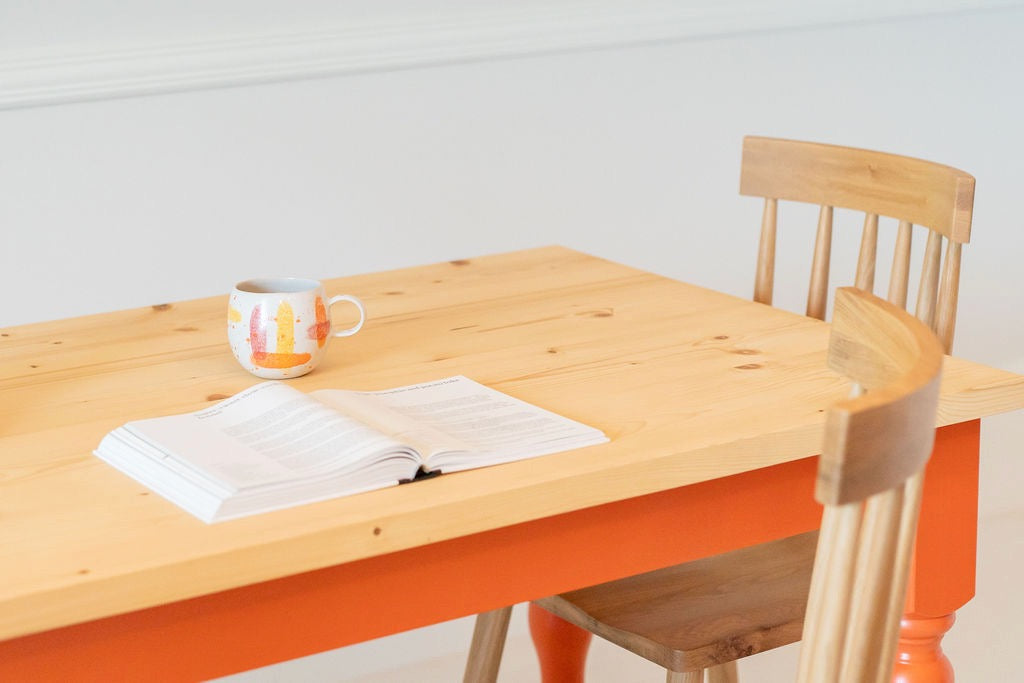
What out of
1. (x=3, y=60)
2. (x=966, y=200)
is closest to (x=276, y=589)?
(x=966, y=200)

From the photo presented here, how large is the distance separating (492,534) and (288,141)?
54.3 inches

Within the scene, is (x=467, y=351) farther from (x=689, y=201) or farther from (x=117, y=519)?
(x=689, y=201)

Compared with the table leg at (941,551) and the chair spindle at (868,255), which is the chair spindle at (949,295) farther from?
the table leg at (941,551)

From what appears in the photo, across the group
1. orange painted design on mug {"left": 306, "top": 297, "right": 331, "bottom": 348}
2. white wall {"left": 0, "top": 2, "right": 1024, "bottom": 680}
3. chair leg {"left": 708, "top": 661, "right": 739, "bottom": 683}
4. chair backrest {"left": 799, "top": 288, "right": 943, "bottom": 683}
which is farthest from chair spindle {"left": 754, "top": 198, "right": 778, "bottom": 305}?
chair backrest {"left": 799, "top": 288, "right": 943, "bottom": 683}

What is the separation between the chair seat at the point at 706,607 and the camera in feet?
4.38

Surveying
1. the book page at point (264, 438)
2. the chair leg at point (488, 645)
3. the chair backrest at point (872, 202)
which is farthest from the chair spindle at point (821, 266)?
the book page at point (264, 438)

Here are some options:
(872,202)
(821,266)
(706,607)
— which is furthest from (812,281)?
(706,607)

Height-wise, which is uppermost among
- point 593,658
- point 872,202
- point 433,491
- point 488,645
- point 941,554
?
point 872,202

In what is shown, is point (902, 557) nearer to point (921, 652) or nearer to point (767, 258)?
point (921, 652)

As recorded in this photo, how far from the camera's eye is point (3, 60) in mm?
1959

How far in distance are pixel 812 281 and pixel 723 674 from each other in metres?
0.52

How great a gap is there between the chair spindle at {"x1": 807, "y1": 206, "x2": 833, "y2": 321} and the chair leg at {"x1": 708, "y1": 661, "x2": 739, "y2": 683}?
18.0 inches

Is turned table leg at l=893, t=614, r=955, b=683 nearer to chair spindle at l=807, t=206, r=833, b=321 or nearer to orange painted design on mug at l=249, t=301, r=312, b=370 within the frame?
chair spindle at l=807, t=206, r=833, b=321

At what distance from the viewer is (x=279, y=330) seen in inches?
47.4
